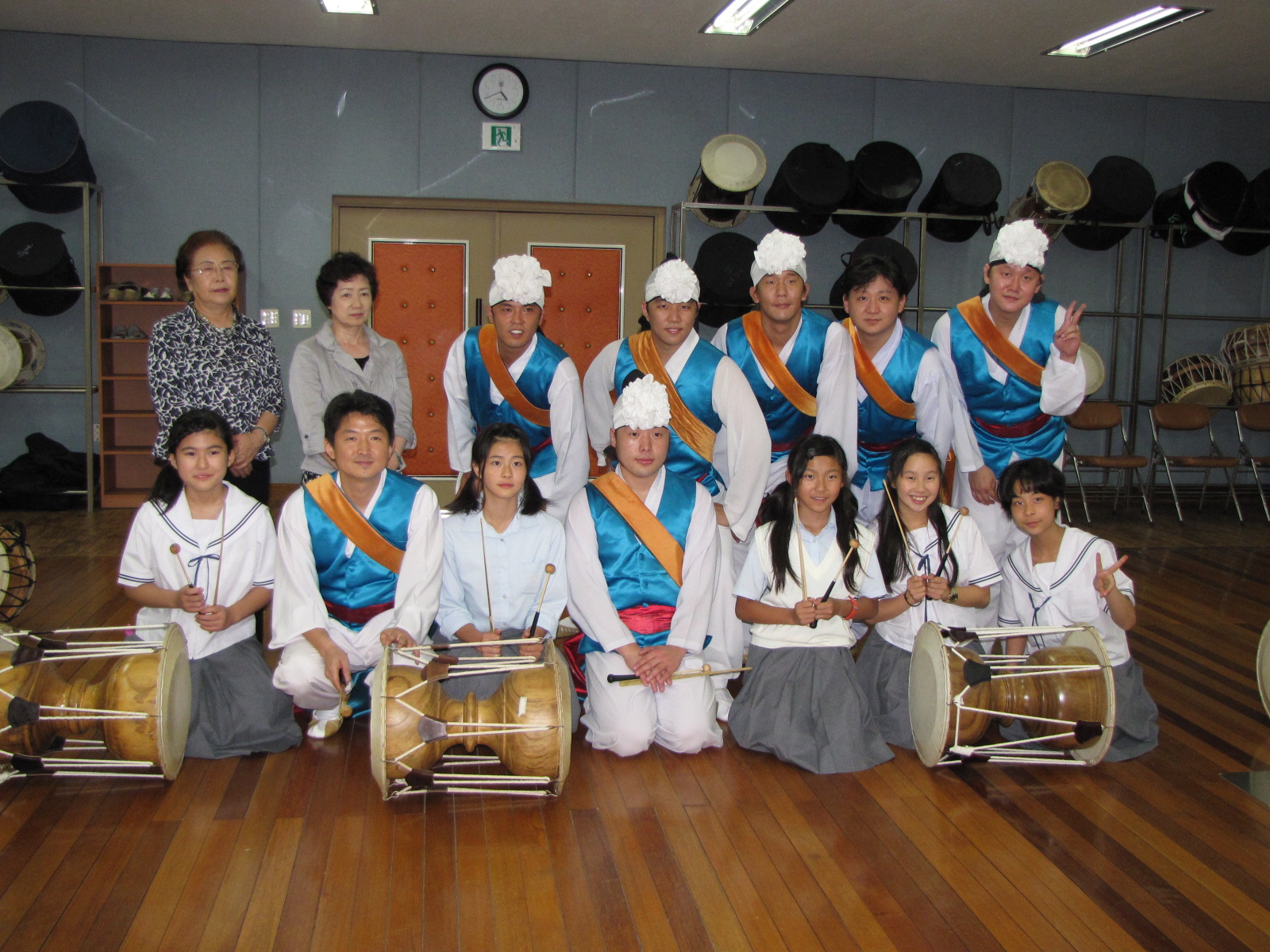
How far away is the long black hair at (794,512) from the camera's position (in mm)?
3033

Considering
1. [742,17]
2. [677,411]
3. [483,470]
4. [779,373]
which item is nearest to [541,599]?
[483,470]

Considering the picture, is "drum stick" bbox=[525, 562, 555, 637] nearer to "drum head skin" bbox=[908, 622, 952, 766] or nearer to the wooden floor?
the wooden floor

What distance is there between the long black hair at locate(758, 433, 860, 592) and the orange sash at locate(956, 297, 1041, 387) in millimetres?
984

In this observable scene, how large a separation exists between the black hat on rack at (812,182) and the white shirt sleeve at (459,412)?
3.59m

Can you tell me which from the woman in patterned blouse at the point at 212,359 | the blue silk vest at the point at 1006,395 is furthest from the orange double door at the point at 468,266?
the blue silk vest at the point at 1006,395

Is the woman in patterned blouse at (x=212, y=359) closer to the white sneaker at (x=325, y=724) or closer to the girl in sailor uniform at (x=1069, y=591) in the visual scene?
the white sneaker at (x=325, y=724)

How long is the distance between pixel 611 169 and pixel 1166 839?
5.65 m

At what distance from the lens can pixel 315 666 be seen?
2859 millimetres

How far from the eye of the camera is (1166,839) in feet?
8.18

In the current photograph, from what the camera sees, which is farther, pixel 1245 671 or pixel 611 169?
pixel 611 169

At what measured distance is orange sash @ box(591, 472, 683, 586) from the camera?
3.01 m

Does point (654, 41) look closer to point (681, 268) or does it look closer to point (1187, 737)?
point (681, 268)

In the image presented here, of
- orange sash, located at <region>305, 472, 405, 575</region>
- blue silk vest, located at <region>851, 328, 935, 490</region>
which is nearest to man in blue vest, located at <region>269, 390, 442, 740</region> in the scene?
orange sash, located at <region>305, 472, 405, 575</region>

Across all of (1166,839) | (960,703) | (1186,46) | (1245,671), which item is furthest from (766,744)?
(1186,46)
